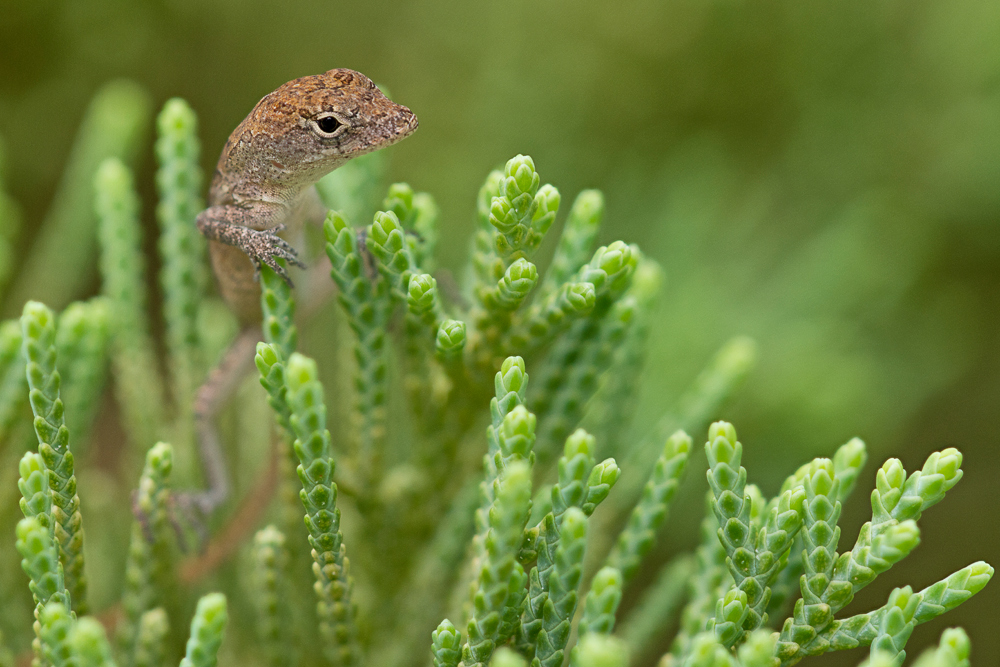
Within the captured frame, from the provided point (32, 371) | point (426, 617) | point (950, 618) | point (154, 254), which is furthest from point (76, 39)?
point (950, 618)

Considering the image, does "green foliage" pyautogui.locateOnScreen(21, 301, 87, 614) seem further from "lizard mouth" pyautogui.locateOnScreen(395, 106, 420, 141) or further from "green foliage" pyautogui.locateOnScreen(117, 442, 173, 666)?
"lizard mouth" pyautogui.locateOnScreen(395, 106, 420, 141)

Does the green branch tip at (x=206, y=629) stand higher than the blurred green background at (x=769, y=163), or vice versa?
the blurred green background at (x=769, y=163)

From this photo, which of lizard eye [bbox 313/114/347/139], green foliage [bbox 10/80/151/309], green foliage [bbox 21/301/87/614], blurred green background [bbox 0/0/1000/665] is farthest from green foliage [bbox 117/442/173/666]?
blurred green background [bbox 0/0/1000/665]

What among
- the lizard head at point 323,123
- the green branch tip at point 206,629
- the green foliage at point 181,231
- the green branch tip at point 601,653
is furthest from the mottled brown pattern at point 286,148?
the green branch tip at point 601,653

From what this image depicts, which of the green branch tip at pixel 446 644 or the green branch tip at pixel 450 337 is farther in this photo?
the green branch tip at pixel 450 337

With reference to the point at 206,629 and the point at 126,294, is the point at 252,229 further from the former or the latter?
the point at 206,629

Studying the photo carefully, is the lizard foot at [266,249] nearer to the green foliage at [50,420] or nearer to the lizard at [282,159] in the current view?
the lizard at [282,159]

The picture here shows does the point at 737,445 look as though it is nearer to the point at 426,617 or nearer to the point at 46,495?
the point at 426,617
